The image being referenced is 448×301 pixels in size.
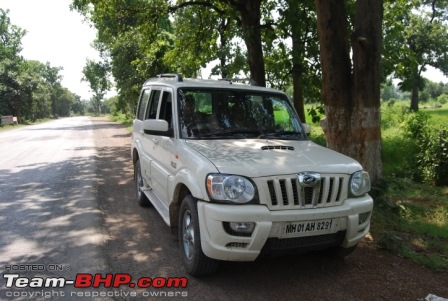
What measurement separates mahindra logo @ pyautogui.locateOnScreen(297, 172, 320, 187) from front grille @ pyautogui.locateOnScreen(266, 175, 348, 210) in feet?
0.12

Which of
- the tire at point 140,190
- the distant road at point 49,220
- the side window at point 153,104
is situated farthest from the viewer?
the tire at point 140,190

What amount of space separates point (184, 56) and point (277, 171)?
12.9 metres

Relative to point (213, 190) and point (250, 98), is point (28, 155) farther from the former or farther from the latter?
point (213, 190)

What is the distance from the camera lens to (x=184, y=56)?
15477 millimetres

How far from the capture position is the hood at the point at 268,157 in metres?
3.48

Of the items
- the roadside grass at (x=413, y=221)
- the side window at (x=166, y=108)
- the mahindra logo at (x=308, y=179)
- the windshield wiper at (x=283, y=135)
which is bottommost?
the roadside grass at (x=413, y=221)

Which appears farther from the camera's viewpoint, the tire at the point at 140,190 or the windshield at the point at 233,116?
the tire at the point at 140,190

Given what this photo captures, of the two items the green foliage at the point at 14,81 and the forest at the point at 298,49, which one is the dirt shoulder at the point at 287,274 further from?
the green foliage at the point at 14,81

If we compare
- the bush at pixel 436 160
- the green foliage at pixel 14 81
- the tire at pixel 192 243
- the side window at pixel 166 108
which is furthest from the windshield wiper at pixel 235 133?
the green foliage at pixel 14 81

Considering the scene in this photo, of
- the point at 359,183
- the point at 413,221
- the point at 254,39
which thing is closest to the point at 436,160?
the point at 413,221

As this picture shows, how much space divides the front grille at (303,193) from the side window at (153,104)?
2814 mm

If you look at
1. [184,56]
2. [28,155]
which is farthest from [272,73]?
[28,155]

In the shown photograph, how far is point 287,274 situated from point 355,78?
3669mm

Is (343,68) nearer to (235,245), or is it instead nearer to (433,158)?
(235,245)
